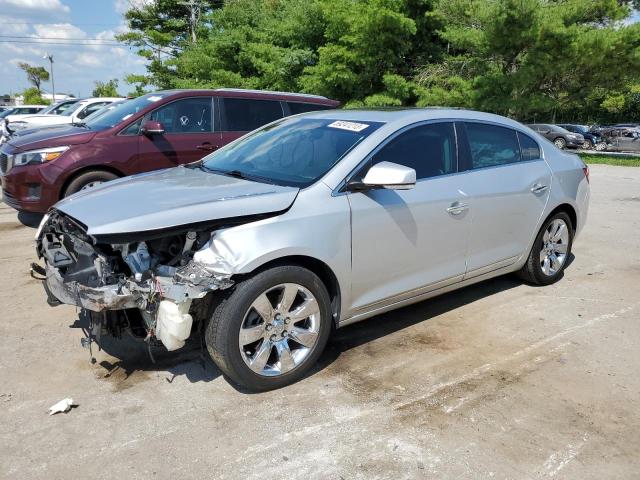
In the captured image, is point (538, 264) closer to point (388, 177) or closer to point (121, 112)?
point (388, 177)

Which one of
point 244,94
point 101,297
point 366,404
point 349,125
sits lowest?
point 366,404

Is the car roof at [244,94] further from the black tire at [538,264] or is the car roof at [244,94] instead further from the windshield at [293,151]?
the black tire at [538,264]

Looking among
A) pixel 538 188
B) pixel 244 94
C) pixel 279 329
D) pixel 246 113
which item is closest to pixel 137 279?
pixel 279 329

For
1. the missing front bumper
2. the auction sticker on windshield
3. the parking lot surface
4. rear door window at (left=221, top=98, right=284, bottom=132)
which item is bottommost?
the parking lot surface

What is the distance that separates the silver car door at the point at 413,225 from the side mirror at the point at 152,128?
13.4ft

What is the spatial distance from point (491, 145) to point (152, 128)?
170 inches

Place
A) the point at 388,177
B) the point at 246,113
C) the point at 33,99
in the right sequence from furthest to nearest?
the point at 33,99
the point at 246,113
the point at 388,177

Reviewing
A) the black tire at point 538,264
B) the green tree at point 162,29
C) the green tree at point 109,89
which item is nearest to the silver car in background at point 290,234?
the black tire at point 538,264

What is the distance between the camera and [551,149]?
525 centimetres

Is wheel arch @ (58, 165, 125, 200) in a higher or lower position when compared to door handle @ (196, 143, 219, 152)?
lower

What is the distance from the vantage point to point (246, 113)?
8008 millimetres

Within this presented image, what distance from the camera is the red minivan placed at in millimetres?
6652

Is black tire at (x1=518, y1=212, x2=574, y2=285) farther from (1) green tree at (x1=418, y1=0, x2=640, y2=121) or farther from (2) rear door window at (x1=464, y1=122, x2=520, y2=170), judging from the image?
(1) green tree at (x1=418, y1=0, x2=640, y2=121)

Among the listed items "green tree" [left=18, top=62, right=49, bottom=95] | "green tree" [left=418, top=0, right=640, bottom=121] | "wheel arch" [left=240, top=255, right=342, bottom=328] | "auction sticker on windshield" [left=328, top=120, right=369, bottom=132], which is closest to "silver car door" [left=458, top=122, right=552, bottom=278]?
"auction sticker on windshield" [left=328, top=120, right=369, bottom=132]
